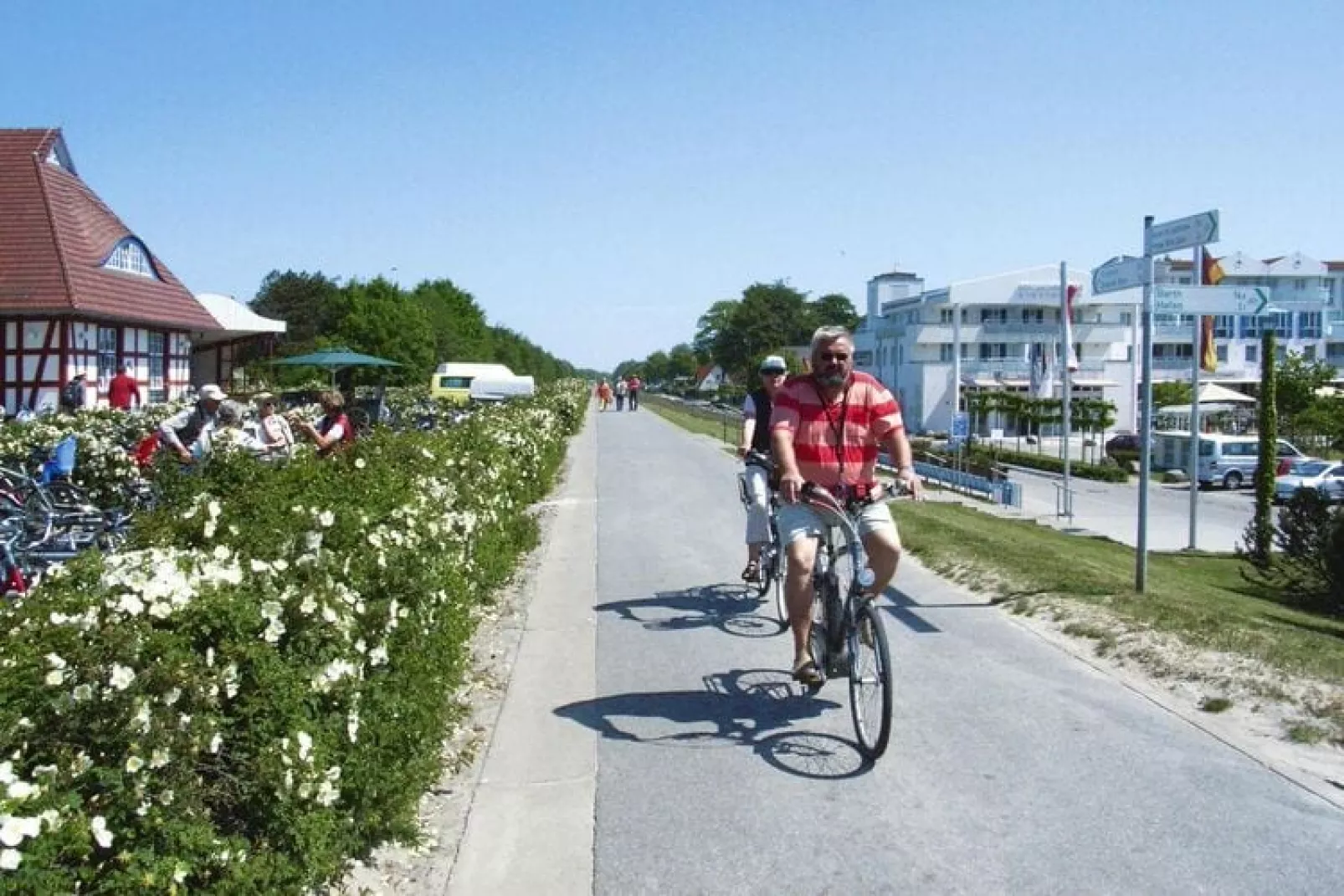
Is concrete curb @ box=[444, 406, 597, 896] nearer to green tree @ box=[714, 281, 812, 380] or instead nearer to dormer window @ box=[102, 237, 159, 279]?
dormer window @ box=[102, 237, 159, 279]

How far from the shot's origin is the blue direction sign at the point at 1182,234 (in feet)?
29.0

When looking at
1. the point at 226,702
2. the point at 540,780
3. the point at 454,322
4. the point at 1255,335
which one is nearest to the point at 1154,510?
the point at 540,780

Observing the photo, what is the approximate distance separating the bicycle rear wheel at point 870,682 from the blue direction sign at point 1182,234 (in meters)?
5.17

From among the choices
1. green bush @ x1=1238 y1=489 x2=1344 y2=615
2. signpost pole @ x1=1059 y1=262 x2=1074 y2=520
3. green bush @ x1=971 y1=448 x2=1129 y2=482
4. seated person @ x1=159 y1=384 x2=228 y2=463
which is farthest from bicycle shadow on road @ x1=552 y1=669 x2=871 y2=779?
green bush @ x1=971 y1=448 x2=1129 y2=482

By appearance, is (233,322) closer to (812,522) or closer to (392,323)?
(392,323)

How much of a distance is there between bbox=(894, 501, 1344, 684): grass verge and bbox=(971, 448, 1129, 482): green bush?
29.1m

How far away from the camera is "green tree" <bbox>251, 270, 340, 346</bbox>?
99.8m

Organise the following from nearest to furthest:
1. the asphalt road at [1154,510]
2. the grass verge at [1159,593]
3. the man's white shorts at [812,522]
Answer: the man's white shorts at [812,522] → the grass verge at [1159,593] → the asphalt road at [1154,510]

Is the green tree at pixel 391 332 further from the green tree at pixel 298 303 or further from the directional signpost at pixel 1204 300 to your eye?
the directional signpost at pixel 1204 300

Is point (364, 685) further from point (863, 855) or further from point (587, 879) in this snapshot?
point (863, 855)

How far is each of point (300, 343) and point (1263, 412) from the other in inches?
2978

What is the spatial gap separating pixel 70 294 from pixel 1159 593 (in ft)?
82.5

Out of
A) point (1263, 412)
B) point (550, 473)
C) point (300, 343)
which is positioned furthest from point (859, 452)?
point (300, 343)

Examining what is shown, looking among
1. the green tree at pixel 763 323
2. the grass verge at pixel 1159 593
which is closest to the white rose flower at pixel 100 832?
the grass verge at pixel 1159 593
